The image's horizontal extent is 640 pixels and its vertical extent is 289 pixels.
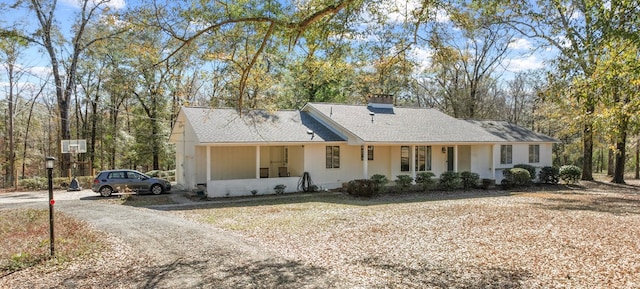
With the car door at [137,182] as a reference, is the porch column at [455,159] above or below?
above

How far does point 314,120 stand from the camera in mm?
22766

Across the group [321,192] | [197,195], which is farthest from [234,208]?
[321,192]

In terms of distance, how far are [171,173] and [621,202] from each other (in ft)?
85.3

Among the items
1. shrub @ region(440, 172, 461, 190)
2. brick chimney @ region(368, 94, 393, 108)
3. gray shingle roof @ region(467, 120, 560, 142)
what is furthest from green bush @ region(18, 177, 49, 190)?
gray shingle roof @ region(467, 120, 560, 142)

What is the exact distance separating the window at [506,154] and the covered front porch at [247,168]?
43.0ft

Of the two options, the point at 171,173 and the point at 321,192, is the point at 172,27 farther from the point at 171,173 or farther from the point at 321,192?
the point at 171,173

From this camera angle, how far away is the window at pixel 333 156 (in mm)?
20969

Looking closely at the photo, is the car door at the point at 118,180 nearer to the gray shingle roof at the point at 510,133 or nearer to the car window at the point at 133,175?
the car window at the point at 133,175

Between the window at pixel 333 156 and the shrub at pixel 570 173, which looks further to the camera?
the shrub at pixel 570 173

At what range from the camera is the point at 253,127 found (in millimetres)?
19766

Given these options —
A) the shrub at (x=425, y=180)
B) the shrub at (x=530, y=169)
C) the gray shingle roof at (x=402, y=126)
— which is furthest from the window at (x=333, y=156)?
→ the shrub at (x=530, y=169)

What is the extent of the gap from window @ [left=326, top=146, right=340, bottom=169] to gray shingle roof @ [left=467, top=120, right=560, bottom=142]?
10914 millimetres

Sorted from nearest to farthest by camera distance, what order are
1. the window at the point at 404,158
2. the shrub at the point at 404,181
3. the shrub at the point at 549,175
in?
the shrub at the point at 404,181 → the window at the point at 404,158 → the shrub at the point at 549,175

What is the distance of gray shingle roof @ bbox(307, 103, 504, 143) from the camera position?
821 inches
